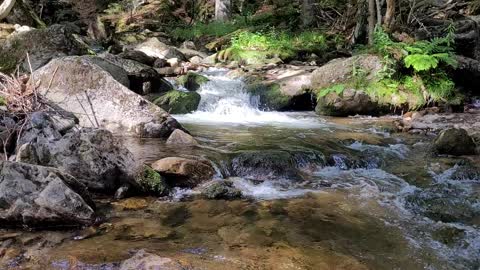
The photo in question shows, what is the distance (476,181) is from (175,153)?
379cm

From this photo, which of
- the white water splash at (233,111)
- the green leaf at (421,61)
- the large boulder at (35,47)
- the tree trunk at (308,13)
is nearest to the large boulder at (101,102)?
the white water splash at (233,111)

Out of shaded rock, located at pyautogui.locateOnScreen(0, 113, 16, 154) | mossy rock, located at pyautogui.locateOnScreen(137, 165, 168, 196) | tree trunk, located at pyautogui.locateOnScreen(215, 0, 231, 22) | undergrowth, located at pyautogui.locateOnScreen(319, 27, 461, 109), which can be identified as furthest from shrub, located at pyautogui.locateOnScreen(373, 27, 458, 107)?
tree trunk, located at pyautogui.locateOnScreen(215, 0, 231, 22)

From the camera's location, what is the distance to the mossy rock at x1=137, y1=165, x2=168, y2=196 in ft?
16.5

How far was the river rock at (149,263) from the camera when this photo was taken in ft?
10.3

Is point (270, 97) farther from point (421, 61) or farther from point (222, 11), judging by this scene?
point (222, 11)

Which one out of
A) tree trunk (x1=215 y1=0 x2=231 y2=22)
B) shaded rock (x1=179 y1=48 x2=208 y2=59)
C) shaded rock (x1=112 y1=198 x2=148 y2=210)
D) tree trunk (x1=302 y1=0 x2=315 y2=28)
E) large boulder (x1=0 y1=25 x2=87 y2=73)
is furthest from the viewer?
tree trunk (x1=215 y1=0 x2=231 y2=22)

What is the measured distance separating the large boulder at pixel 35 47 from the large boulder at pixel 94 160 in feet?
15.1

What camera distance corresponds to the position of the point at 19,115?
6.12 meters

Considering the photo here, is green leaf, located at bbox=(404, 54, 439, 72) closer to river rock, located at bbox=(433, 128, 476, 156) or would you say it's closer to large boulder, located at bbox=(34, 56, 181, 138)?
river rock, located at bbox=(433, 128, 476, 156)

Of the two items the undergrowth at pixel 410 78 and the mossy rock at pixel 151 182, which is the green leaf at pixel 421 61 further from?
the mossy rock at pixel 151 182

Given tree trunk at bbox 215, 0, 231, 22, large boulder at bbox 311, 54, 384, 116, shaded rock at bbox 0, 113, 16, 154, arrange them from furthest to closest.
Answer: tree trunk at bbox 215, 0, 231, 22 → large boulder at bbox 311, 54, 384, 116 → shaded rock at bbox 0, 113, 16, 154

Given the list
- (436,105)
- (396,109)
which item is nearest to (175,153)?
(396,109)

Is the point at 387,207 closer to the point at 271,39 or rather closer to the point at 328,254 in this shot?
the point at 328,254

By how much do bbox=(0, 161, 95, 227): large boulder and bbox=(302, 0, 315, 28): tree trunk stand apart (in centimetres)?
1377
